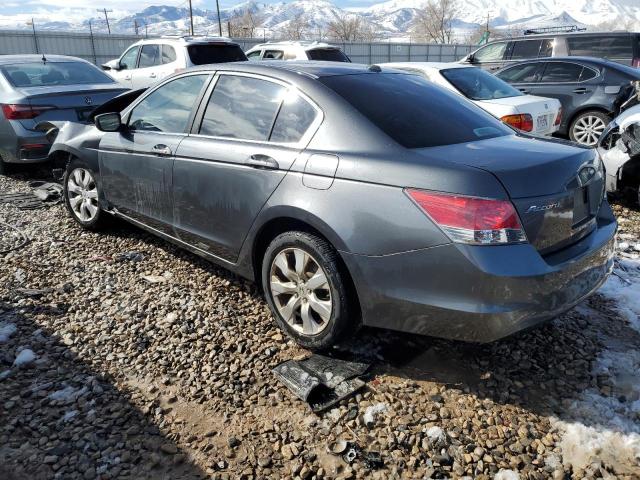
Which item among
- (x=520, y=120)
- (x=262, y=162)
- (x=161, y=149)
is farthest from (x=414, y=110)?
(x=520, y=120)

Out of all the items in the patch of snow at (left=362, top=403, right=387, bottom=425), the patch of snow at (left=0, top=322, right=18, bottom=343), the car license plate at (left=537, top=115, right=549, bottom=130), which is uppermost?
the car license plate at (left=537, top=115, right=549, bottom=130)

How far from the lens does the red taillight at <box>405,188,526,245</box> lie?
2.42m

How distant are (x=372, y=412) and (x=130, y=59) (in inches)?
448

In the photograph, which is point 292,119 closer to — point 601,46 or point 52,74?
point 52,74

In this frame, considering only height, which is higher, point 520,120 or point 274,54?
point 274,54

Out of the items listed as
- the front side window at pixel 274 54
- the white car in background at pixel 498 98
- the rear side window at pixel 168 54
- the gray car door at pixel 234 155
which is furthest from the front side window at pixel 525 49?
the gray car door at pixel 234 155

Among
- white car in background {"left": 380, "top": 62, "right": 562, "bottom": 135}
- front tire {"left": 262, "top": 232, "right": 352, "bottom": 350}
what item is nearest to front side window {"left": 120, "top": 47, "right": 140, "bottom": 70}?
white car in background {"left": 380, "top": 62, "right": 562, "bottom": 135}

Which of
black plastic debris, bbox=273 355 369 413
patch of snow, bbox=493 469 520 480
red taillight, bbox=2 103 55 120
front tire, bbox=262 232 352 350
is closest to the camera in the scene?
patch of snow, bbox=493 469 520 480

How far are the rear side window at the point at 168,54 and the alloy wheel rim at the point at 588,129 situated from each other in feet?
25.1

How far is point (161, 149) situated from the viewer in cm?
394

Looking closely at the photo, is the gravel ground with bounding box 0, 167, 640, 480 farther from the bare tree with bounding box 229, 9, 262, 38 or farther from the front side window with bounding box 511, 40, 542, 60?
the bare tree with bounding box 229, 9, 262, 38

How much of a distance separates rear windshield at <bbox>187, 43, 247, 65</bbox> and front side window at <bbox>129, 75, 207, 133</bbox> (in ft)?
21.6

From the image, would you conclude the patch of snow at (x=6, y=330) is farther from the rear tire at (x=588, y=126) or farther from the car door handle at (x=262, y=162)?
the rear tire at (x=588, y=126)

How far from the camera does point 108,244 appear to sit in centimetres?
499
